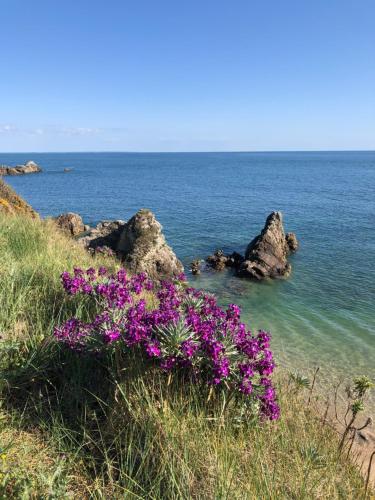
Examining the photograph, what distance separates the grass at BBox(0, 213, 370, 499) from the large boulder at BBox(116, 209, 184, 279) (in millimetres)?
13800

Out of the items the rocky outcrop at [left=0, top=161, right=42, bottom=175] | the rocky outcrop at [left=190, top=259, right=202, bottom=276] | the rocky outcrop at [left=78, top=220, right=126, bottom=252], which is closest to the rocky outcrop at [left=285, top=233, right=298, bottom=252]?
the rocky outcrop at [left=190, top=259, right=202, bottom=276]

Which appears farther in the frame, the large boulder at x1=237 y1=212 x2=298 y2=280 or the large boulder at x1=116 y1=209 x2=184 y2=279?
the large boulder at x1=237 y1=212 x2=298 y2=280

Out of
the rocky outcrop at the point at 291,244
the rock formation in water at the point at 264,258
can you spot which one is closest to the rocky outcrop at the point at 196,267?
the rock formation in water at the point at 264,258

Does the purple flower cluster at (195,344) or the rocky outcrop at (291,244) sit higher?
the purple flower cluster at (195,344)

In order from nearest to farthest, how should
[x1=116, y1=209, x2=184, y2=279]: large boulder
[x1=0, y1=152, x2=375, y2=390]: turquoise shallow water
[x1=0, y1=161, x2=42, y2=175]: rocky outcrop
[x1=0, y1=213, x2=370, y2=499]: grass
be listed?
[x1=0, y1=213, x2=370, y2=499]: grass → [x1=0, y1=152, x2=375, y2=390]: turquoise shallow water → [x1=116, y1=209, x2=184, y2=279]: large boulder → [x1=0, y1=161, x2=42, y2=175]: rocky outcrop

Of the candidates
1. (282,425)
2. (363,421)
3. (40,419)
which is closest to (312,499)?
(282,425)

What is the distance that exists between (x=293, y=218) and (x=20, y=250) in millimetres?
37058

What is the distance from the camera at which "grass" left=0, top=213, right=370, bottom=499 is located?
146 inches

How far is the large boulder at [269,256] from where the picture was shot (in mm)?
22797

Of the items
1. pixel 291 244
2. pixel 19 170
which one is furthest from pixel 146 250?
pixel 19 170

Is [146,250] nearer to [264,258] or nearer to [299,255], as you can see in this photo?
[264,258]

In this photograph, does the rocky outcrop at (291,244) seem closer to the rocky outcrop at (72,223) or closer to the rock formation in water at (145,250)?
the rock formation in water at (145,250)

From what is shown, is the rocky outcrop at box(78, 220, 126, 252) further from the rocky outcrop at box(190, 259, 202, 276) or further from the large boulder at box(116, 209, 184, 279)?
the rocky outcrop at box(190, 259, 202, 276)

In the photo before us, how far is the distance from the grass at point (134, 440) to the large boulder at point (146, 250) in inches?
543
